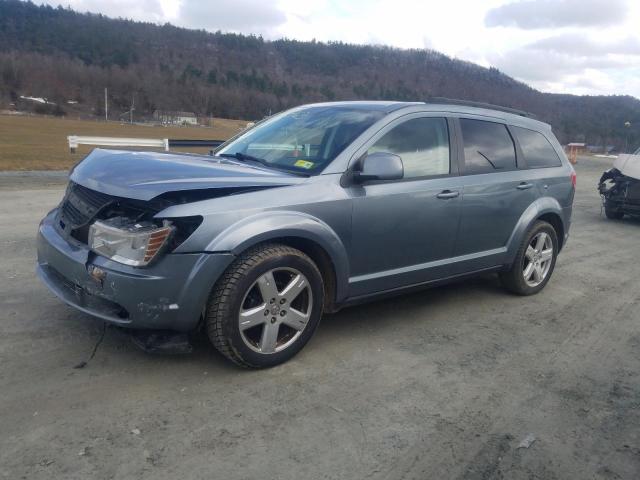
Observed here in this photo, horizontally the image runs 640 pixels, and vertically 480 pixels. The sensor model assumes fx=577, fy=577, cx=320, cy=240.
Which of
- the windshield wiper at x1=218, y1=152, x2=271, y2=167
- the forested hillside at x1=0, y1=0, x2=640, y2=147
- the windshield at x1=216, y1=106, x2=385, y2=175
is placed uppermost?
the forested hillside at x1=0, y1=0, x2=640, y2=147

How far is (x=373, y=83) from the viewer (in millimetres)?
79125

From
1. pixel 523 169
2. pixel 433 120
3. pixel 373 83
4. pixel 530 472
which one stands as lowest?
pixel 530 472

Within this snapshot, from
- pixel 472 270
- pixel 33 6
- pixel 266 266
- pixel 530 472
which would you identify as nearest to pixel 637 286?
pixel 472 270

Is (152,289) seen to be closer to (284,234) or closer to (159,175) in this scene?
(159,175)

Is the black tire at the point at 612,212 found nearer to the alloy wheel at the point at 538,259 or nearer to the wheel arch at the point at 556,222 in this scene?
the wheel arch at the point at 556,222

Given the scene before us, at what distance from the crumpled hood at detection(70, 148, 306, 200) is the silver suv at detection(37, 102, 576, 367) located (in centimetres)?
1

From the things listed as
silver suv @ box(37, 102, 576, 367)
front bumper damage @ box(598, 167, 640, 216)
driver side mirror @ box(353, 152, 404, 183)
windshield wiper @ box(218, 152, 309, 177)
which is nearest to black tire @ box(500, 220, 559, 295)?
silver suv @ box(37, 102, 576, 367)

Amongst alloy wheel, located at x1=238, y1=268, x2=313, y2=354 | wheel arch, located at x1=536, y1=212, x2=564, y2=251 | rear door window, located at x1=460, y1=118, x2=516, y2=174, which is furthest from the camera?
wheel arch, located at x1=536, y1=212, x2=564, y2=251

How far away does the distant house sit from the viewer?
3608 inches

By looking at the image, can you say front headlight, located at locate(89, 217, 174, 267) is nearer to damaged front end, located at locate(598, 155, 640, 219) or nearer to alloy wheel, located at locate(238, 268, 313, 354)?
alloy wheel, located at locate(238, 268, 313, 354)

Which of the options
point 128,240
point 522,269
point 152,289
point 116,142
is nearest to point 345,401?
point 152,289

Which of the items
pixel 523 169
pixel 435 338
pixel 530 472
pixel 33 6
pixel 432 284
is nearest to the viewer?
pixel 530 472

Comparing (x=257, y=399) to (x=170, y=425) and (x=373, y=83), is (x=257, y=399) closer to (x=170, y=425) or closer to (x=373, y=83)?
(x=170, y=425)

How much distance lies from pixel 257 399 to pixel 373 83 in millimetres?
79455
